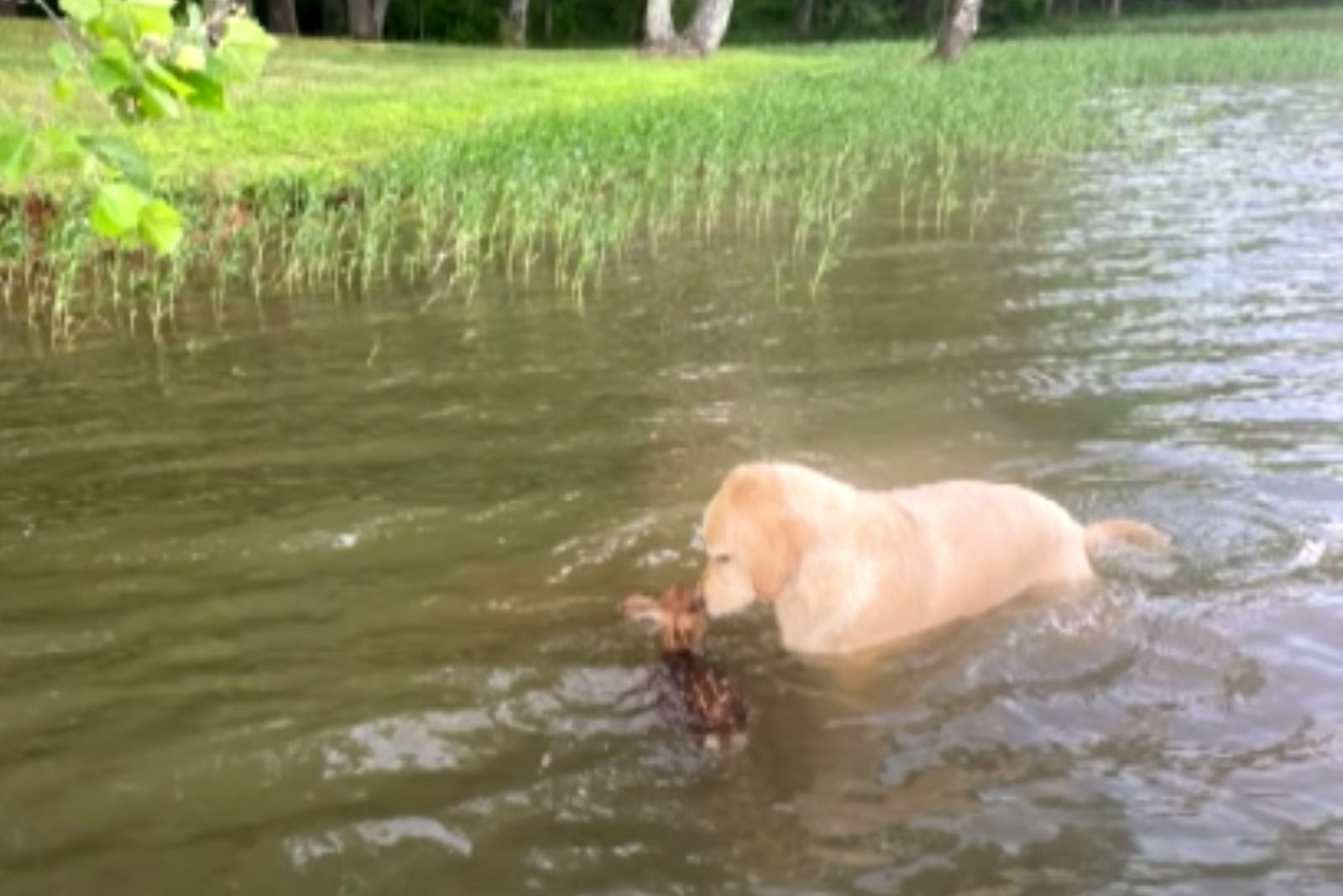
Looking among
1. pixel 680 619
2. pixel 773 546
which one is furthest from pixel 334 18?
pixel 773 546

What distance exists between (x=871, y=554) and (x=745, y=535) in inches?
18.9

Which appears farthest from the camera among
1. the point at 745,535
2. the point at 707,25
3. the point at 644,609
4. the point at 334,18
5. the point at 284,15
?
the point at 334,18

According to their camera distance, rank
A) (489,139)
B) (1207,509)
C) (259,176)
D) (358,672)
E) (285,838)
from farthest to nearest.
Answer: (489,139) < (259,176) < (1207,509) < (358,672) < (285,838)

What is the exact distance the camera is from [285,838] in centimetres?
427

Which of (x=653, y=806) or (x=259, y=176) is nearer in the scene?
(x=653, y=806)

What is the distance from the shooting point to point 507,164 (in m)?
15.1

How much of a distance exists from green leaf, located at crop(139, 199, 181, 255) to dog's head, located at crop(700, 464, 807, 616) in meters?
2.30

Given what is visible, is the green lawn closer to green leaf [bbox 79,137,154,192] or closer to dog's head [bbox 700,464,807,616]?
dog's head [bbox 700,464,807,616]

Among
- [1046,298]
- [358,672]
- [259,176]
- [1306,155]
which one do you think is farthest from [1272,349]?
[1306,155]

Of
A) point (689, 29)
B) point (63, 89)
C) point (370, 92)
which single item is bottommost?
point (370, 92)

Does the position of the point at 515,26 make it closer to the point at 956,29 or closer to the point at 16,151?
the point at 956,29

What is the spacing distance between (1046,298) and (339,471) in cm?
565

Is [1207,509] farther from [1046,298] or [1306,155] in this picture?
[1306,155]

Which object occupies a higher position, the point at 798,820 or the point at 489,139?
the point at 489,139
